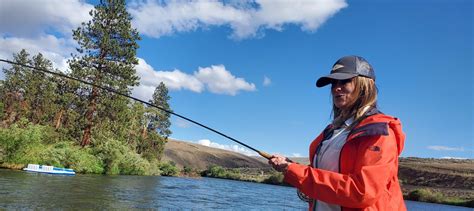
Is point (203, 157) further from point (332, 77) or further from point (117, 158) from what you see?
point (332, 77)

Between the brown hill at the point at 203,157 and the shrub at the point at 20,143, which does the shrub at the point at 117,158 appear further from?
the brown hill at the point at 203,157

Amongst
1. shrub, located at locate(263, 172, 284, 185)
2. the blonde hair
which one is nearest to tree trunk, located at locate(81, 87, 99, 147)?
shrub, located at locate(263, 172, 284, 185)

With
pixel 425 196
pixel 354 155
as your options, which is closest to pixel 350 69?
pixel 354 155

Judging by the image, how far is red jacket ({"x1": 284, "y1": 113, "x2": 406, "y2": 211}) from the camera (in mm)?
2039

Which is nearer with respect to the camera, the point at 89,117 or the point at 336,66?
the point at 336,66

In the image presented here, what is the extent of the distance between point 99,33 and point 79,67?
442cm

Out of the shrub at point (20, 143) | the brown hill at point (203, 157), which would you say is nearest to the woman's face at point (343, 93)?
the shrub at point (20, 143)

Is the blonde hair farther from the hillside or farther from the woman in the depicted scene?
the hillside

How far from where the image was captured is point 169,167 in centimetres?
5716

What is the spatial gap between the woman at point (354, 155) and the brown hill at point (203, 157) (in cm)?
9484

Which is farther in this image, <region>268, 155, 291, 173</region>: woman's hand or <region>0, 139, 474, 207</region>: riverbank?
<region>0, 139, 474, 207</region>: riverbank

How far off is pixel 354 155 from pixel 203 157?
110814 mm

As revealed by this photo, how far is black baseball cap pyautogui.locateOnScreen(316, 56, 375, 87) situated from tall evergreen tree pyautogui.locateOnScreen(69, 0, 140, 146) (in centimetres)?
4007

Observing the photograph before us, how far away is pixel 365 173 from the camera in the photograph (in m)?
2.04
